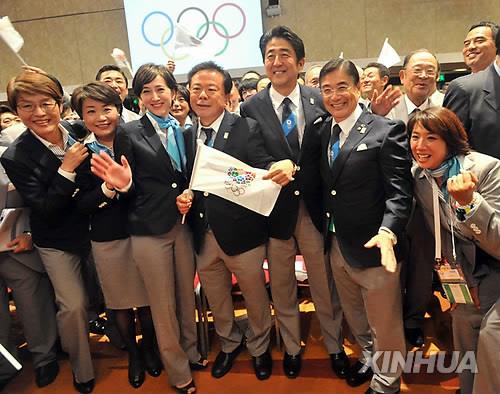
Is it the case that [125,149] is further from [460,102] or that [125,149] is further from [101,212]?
[460,102]

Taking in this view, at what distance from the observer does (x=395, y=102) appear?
240cm

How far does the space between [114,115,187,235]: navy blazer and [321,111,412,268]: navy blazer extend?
875mm

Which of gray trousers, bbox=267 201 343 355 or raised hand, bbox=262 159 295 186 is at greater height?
raised hand, bbox=262 159 295 186

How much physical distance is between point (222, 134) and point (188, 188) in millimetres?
374

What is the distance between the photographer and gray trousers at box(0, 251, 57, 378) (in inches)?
106

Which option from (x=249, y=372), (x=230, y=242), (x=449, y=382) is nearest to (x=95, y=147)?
(x=230, y=242)

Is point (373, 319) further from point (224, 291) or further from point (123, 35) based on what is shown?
point (123, 35)

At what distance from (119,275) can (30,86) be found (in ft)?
3.96

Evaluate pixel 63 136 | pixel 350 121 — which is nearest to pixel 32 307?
pixel 63 136

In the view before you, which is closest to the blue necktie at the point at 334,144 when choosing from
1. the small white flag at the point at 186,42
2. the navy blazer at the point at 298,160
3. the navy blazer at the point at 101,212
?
the navy blazer at the point at 298,160

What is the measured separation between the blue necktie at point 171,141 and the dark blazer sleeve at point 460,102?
5.22ft

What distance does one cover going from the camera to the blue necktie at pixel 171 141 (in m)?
2.36

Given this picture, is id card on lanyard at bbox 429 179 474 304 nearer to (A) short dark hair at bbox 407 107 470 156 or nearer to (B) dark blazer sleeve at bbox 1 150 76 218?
(A) short dark hair at bbox 407 107 470 156

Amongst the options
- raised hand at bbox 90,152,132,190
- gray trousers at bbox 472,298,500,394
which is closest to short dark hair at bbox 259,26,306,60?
raised hand at bbox 90,152,132,190
